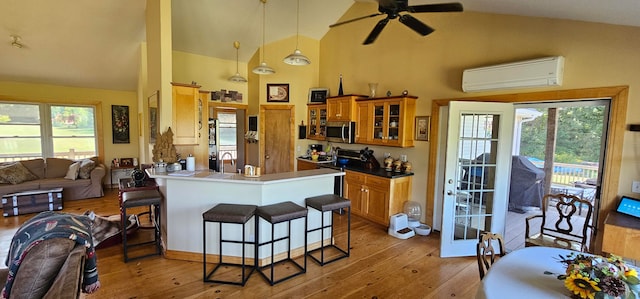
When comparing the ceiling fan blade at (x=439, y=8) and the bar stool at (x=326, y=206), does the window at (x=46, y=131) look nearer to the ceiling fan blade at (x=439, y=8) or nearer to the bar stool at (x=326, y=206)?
the bar stool at (x=326, y=206)

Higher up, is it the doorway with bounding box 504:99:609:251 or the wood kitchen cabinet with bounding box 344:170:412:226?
the doorway with bounding box 504:99:609:251

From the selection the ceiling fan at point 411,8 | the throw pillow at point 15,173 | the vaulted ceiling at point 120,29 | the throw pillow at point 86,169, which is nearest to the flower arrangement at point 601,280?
the ceiling fan at point 411,8

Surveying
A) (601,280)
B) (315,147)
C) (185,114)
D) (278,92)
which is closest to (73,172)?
(185,114)

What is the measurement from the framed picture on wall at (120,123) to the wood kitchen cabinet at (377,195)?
5.61 meters

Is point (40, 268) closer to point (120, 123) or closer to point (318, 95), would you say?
point (318, 95)

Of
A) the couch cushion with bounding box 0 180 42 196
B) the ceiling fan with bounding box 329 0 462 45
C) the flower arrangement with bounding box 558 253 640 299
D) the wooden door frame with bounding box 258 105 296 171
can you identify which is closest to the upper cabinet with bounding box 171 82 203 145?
the wooden door frame with bounding box 258 105 296 171

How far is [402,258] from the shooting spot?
133 inches

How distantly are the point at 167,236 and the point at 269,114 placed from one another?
137 inches

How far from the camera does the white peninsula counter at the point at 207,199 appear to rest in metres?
3.05

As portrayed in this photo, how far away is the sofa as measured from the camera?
5035mm

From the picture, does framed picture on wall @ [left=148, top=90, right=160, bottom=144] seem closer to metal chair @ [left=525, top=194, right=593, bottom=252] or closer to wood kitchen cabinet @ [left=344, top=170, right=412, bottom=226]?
wood kitchen cabinet @ [left=344, top=170, right=412, bottom=226]

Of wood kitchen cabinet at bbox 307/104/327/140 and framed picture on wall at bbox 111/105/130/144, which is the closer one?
wood kitchen cabinet at bbox 307/104/327/140

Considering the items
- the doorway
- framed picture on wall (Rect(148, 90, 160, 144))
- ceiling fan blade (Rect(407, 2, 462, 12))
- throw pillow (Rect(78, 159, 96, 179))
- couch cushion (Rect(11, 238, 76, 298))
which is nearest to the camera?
couch cushion (Rect(11, 238, 76, 298))

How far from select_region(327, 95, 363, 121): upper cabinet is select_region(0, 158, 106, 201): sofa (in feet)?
16.3
